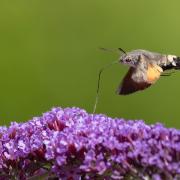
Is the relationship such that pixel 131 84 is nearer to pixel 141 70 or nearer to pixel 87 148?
pixel 141 70

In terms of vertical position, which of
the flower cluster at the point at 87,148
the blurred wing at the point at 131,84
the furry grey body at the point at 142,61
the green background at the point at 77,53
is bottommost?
the flower cluster at the point at 87,148

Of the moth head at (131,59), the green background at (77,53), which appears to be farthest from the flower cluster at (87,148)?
the green background at (77,53)

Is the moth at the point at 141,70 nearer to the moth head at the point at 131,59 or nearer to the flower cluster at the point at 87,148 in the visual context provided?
the moth head at the point at 131,59

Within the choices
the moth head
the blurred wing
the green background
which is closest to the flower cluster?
the blurred wing

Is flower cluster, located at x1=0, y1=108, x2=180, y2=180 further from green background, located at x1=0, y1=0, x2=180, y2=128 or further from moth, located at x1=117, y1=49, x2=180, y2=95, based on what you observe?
green background, located at x1=0, y1=0, x2=180, y2=128

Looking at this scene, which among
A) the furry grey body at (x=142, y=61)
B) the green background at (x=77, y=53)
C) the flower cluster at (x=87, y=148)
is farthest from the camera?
the green background at (x=77, y=53)

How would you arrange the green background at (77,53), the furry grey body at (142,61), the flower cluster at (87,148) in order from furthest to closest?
the green background at (77,53), the furry grey body at (142,61), the flower cluster at (87,148)

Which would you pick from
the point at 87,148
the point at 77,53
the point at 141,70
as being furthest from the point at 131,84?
the point at 77,53
